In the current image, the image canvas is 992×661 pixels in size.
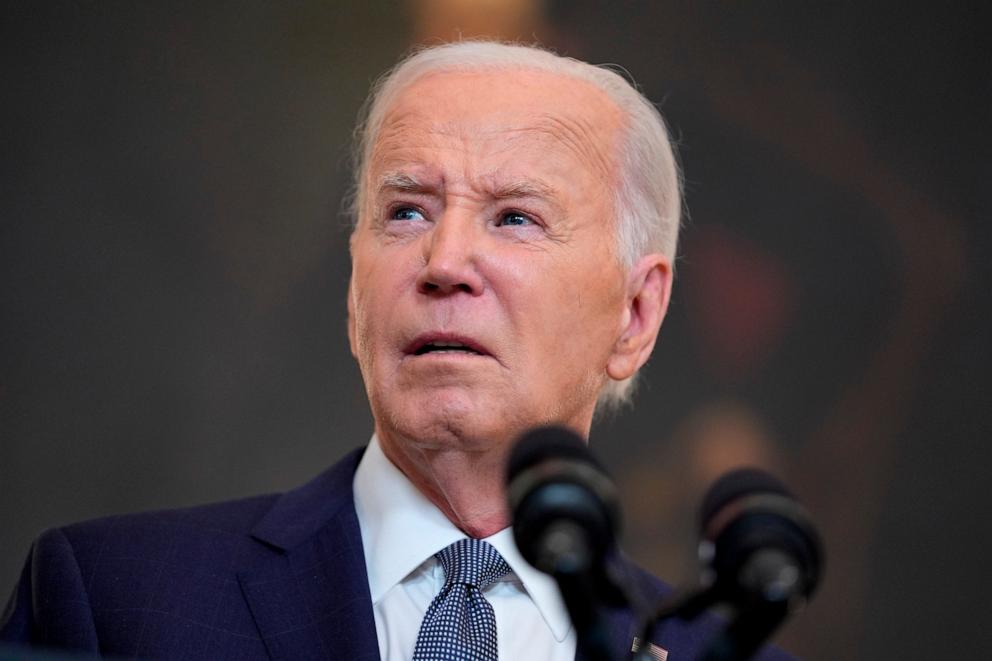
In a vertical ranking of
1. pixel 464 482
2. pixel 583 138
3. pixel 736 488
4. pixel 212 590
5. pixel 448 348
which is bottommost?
pixel 212 590

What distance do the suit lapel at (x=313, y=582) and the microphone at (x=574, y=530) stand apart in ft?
2.32

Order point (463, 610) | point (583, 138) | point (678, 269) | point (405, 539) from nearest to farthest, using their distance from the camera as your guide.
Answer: point (463, 610)
point (405, 539)
point (583, 138)
point (678, 269)

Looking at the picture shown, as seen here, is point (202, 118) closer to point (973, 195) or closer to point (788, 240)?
point (788, 240)

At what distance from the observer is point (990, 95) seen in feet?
10.6

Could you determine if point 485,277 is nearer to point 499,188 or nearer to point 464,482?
point 499,188

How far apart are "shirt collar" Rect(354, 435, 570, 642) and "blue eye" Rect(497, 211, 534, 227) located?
364mm

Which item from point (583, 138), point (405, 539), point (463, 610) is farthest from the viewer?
point (583, 138)

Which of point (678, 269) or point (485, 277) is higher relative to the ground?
point (678, 269)

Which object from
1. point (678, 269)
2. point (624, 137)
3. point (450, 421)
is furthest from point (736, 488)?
point (678, 269)

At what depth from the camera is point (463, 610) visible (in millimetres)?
1654

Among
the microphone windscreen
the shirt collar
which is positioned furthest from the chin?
the microphone windscreen

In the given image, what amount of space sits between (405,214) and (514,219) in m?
0.15

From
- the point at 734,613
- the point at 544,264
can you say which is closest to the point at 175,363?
the point at 544,264

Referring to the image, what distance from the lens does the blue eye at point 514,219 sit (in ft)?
5.88
